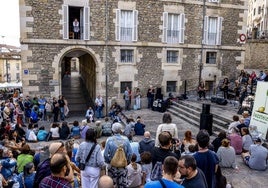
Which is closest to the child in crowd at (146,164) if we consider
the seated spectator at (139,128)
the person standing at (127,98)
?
the seated spectator at (139,128)

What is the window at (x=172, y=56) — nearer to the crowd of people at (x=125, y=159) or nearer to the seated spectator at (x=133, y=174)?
the crowd of people at (x=125, y=159)

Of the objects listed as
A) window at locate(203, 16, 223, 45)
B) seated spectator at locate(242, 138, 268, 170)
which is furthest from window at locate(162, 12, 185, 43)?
seated spectator at locate(242, 138, 268, 170)

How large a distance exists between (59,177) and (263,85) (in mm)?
9894

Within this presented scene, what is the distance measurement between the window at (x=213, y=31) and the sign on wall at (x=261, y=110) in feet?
31.1

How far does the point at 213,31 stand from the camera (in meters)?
19.9

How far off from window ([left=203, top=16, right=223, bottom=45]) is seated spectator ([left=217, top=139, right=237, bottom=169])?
13282 millimetres

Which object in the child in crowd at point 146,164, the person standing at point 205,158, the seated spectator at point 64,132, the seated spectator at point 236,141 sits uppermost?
the person standing at point 205,158

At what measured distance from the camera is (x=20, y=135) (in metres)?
11.5

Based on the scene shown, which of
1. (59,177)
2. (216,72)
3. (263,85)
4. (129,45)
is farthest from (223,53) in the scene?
(59,177)

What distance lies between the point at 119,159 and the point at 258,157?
16.5 feet

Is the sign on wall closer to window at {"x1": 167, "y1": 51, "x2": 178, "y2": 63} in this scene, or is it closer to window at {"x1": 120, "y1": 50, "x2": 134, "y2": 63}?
window at {"x1": 167, "y1": 51, "x2": 178, "y2": 63}

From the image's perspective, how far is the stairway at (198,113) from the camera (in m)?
13.0

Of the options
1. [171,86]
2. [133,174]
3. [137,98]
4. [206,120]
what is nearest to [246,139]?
[206,120]

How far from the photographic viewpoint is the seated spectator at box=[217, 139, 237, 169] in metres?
7.72
